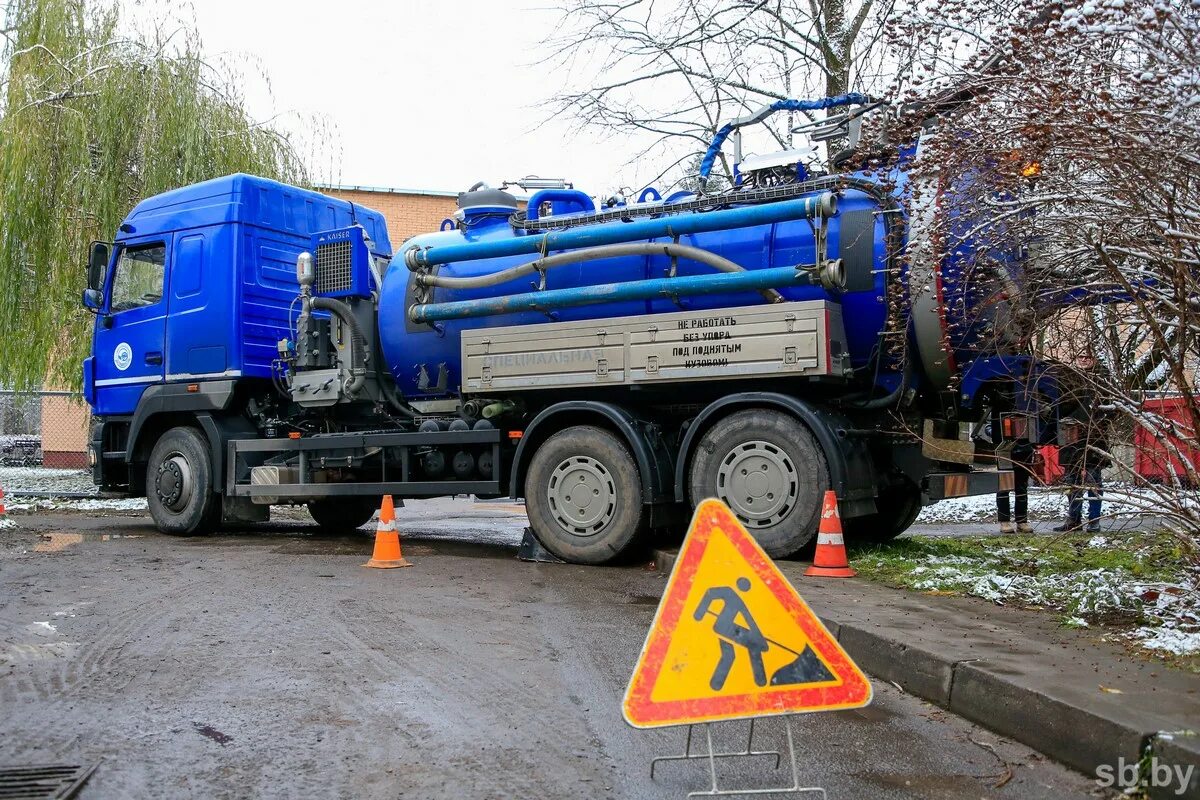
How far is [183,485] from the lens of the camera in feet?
38.1

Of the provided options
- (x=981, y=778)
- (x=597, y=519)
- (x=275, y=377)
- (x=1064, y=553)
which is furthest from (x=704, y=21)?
(x=981, y=778)

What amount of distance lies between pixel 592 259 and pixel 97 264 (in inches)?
255

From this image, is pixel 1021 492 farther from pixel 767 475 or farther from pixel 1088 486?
pixel 1088 486

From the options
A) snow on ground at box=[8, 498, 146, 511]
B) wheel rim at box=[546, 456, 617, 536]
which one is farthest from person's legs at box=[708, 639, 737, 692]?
snow on ground at box=[8, 498, 146, 511]

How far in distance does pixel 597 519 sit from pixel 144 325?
6162 mm

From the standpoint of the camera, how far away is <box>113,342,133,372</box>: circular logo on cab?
12125mm

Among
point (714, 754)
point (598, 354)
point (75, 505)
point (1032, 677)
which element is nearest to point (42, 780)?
point (714, 754)

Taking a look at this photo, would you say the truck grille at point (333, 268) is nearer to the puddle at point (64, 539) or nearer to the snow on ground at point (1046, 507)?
the puddle at point (64, 539)

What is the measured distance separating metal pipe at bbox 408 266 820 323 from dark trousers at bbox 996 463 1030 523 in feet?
7.36

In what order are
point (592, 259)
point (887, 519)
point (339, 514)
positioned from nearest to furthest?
point (592, 259), point (887, 519), point (339, 514)

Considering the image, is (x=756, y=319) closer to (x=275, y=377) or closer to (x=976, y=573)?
(x=976, y=573)

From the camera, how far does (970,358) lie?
7852 mm

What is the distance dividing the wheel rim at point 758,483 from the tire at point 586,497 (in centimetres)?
79

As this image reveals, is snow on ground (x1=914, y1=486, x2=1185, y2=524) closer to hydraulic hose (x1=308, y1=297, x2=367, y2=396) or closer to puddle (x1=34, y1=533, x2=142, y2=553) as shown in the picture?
hydraulic hose (x1=308, y1=297, x2=367, y2=396)
